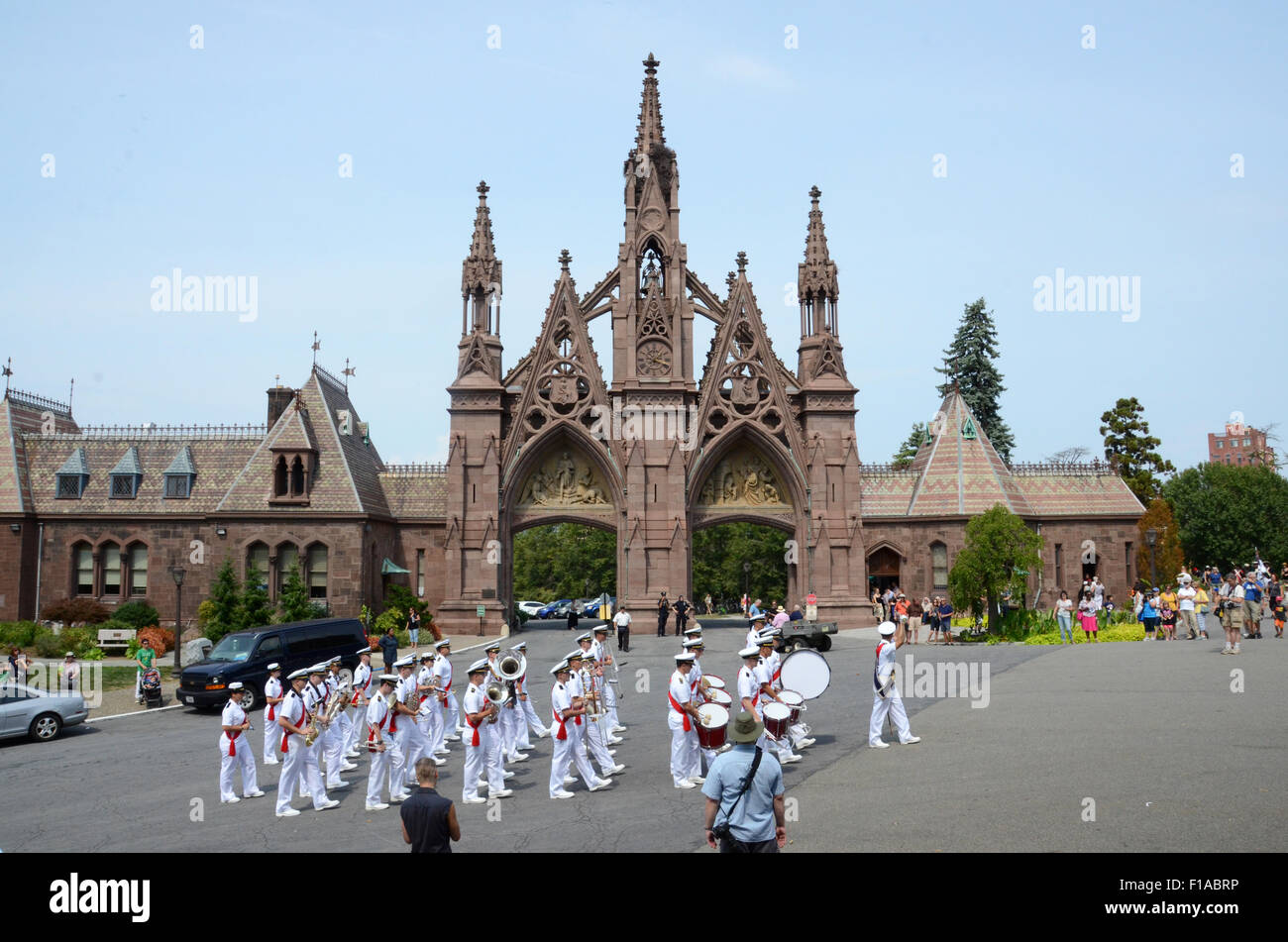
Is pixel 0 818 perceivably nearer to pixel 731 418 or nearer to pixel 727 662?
pixel 727 662

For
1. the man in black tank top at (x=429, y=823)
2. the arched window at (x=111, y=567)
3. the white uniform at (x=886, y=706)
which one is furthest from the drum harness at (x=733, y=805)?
the arched window at (x=111, y=567)

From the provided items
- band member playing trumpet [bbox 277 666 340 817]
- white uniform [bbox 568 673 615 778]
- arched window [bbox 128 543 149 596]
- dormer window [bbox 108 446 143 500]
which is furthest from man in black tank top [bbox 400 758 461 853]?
dormer window [bbox 108 446 143 500]

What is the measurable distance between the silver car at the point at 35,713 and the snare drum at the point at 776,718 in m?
17.7

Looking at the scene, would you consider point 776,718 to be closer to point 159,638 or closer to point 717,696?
point 717,696

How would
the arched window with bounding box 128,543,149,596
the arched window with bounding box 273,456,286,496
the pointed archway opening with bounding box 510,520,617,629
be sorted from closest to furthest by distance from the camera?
the arched window with bounding box 273,456,286,496 → the arched window with bounding box 128,543,149,596 → the pointed archway opening with bounding box 510,520,617,629

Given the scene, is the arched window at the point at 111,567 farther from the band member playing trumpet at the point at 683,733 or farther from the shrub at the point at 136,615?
the band member playing trumpet at the point at 683,733

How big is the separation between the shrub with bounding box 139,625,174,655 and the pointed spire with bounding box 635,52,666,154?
30248 millimetres

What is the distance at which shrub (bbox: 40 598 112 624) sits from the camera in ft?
131

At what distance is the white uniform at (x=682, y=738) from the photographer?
14297 mm

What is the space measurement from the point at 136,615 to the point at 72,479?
28.0 ft

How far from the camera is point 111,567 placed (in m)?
42.3

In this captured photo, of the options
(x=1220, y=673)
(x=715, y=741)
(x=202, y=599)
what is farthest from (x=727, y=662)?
(x=202, y=599)

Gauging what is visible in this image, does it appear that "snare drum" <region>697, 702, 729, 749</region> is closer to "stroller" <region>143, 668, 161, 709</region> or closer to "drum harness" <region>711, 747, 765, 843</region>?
"drum harness" <region>711, 747, 765, 843</region>
